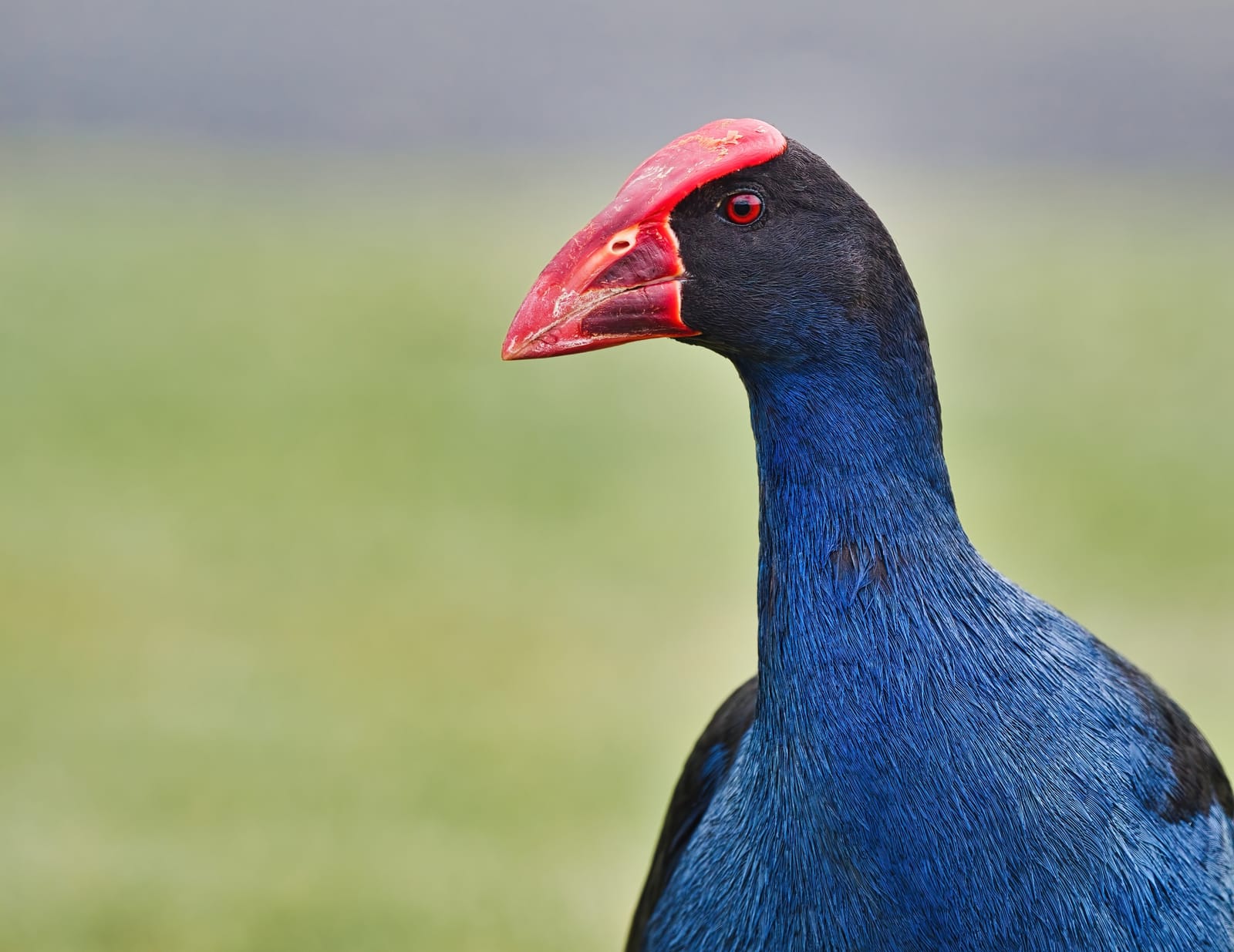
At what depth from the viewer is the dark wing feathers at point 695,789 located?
7.49 feet

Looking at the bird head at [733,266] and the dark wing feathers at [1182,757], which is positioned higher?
the bird head at [733,266]

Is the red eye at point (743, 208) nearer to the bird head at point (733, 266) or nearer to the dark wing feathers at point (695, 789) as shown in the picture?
the bird head at point (733, 266)

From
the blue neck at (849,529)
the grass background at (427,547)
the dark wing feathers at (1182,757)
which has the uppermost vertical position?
the grass background at (427,547)

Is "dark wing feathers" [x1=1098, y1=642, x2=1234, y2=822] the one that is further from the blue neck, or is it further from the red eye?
the red eye

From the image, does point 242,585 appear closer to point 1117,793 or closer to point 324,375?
point 324,375

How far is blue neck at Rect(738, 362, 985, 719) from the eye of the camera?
171 cm

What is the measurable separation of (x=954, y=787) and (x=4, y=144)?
47.1ft

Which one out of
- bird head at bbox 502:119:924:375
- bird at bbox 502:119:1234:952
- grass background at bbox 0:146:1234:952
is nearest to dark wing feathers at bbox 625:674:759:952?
bird at bbox 502:119:1234:952

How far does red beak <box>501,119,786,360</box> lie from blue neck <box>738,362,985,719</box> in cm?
17

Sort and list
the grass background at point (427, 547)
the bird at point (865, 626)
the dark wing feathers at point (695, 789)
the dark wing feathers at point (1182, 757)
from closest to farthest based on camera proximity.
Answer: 1. the bird at point (865, 626)
2. the dark wing feathers at point (1182, 757)
3. the dark wing feathers at point (695, 789)
4. the grass background at point (427, 547)

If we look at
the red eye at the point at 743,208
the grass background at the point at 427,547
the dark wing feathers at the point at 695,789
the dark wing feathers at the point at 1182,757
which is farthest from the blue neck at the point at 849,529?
the grass background at the point at 427,547

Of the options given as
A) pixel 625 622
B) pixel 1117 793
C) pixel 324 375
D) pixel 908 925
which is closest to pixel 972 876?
pixel 908 925

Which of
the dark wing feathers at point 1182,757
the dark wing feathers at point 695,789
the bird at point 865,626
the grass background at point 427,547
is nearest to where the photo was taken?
the bird at point 865,626

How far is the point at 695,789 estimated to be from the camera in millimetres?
2365
